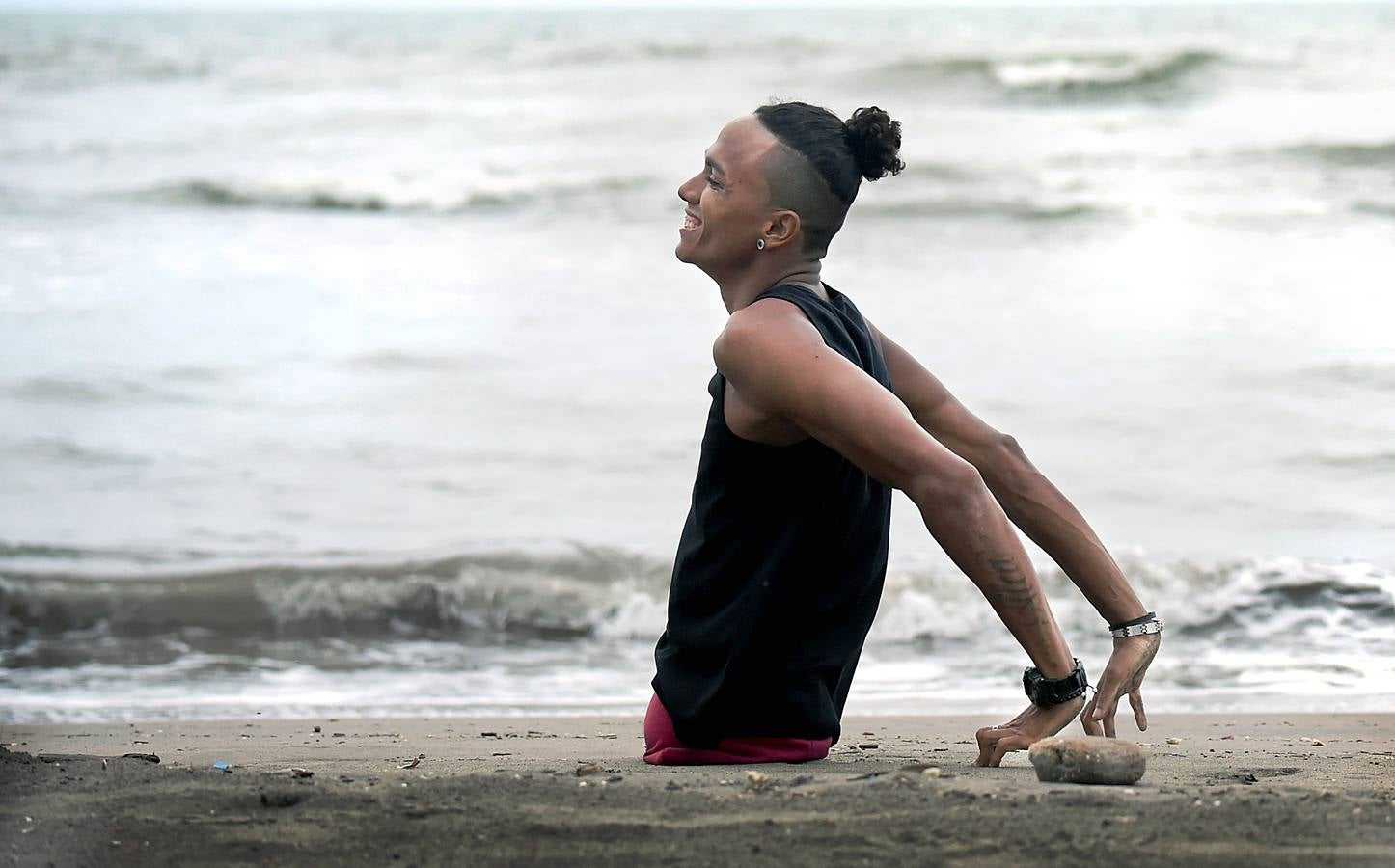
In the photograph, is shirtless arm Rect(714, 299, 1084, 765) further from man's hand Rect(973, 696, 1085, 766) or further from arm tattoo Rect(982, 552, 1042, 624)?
man's hand Rect(973, 696, 1085, 766)

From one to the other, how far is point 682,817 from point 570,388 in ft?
24.4

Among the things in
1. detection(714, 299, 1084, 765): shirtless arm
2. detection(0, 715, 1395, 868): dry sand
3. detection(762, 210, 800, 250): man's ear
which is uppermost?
detection(762, 210, 800, 250): man's ear

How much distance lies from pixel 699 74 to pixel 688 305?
17465 millimetres

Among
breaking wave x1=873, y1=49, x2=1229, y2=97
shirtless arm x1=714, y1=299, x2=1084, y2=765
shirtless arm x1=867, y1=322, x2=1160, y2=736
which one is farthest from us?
breaking wave x1=873, y1=49, x2=1229, y2=97

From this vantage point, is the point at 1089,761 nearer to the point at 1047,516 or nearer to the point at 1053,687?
the point at 1053,687

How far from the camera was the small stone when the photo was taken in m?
2.36

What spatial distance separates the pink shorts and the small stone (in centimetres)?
46

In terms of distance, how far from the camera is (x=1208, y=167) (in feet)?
61.3

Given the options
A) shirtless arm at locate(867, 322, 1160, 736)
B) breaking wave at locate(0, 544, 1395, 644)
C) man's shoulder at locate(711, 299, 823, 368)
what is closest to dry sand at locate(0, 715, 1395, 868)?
shirtless arm at locate(867, 322, 1160, 736)

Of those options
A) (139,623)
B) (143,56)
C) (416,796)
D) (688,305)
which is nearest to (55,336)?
(688,305)

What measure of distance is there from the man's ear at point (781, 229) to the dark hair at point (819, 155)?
0.01 meters

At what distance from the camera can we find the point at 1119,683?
8.50ft

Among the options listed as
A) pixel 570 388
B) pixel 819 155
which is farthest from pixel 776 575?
pixel 570 388

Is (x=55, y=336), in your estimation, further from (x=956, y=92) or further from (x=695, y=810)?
(x=956, y=92)
